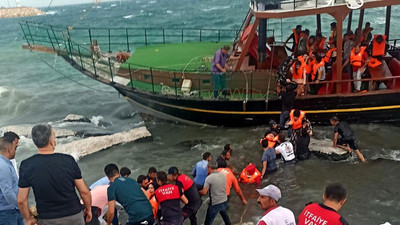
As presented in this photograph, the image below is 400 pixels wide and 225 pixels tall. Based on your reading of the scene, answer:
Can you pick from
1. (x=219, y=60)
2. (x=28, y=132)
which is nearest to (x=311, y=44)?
(x=219, y=60)

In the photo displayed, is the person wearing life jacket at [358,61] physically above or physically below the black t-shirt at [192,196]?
above

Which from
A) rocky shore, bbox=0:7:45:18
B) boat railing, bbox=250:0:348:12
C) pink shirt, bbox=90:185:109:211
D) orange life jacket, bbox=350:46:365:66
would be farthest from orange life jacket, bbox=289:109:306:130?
rocky shore, bbox=0:7:45:18

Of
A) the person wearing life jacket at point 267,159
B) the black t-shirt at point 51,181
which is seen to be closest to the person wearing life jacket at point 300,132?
the person wearing life jacket at point 267,159

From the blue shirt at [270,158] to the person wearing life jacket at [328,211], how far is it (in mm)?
4325

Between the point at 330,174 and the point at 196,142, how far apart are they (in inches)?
160

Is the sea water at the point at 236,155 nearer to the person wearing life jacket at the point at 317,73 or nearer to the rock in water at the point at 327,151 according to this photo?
the rock in water at the point at 327,151

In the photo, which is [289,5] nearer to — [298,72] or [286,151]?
[298,72]

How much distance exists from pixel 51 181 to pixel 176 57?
9.41m

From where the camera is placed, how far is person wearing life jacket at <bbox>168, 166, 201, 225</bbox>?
5031 mm

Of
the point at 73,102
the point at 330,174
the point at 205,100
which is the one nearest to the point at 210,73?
the point at 205,100

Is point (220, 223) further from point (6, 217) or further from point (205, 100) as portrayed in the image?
point (205, 100)

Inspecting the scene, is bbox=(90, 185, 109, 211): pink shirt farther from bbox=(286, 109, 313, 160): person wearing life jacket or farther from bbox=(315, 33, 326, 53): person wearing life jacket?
bbox=(315, 33, 326, 53): person wearing life jacket

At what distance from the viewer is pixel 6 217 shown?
429 cm

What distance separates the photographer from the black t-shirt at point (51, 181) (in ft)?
11.1
